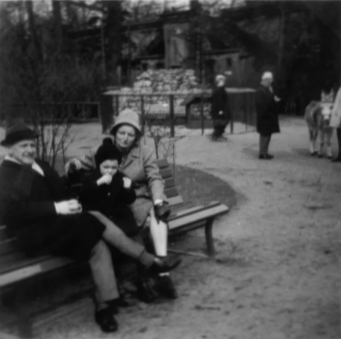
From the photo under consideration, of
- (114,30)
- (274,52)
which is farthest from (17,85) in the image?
(114,30)

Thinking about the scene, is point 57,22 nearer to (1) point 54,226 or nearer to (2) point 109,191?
(2) point 109,191

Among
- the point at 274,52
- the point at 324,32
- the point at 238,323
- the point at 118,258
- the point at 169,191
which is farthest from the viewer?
the point at 274,52

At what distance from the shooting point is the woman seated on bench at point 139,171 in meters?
5.04

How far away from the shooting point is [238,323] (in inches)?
169

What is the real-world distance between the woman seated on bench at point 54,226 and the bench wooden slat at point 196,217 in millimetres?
906

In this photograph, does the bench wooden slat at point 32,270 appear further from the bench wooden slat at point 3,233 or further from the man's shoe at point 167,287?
the man's shoe at point 167,287

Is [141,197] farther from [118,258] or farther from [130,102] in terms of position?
[130,102]

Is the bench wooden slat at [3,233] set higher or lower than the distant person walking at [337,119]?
higher

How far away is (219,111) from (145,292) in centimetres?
1199

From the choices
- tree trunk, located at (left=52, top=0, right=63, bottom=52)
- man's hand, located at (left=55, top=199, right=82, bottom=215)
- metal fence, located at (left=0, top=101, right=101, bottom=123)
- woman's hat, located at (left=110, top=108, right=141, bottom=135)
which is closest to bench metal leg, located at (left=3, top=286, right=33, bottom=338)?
man's hand, located at (left=55, top=199, right=82, bottom=215)

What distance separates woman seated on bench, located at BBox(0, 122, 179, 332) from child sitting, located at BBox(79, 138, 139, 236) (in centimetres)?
38

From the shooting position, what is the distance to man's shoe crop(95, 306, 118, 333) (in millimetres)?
4211

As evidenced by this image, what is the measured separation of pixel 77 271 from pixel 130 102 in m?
13.8

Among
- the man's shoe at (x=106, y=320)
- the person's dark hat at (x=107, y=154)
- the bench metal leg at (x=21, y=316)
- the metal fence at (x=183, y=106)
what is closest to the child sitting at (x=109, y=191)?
the person's dark hat at (x=107, y=154)
